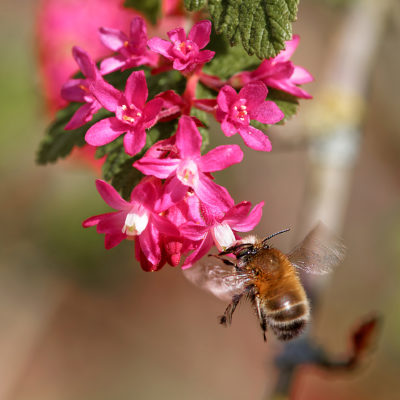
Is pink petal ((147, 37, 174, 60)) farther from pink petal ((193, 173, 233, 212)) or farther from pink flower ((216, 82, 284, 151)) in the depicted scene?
pink petal ((193, 173, 233, 212))

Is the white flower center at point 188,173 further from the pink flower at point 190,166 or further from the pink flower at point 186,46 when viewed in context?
the pink flower at point 186,46

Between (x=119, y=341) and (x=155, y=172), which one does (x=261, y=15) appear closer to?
(x=155, y=172)

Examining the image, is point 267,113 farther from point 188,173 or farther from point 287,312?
point 287,312

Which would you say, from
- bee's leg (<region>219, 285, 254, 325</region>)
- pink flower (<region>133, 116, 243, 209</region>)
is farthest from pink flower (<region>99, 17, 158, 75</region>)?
bee's leg (<region>219, 285, 254, 325</region>)

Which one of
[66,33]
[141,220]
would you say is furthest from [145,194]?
[66,33]

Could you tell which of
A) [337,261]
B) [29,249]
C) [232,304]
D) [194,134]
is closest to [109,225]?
[194,134]

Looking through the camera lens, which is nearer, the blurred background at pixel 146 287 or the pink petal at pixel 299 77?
the pink petal at pixel 299 77

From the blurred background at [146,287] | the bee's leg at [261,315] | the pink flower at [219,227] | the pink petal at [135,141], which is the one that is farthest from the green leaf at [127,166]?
the blurred background at [146,287]
